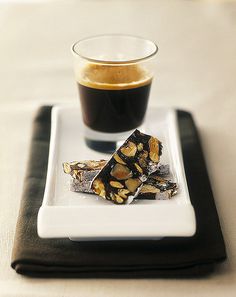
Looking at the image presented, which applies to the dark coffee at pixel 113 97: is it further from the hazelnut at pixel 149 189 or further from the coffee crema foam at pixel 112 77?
the hazelnut at pixel 149 189

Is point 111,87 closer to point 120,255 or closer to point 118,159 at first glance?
point 118,159

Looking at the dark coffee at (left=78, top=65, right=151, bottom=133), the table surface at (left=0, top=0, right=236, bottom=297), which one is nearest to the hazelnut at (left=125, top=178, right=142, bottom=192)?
the table surface at (left=0, top=0, right=236, bottom=297)

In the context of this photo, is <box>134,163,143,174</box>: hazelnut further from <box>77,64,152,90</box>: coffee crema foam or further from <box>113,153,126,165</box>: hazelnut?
<box>77,64,152,90</box>: coffee crema foam

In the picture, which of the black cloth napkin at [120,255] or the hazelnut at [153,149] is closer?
the black cloth napkin at [120,255]

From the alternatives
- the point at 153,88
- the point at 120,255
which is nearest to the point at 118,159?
the point at 120,255

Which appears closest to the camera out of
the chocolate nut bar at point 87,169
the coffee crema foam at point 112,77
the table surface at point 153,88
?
the table surface at point 153,88

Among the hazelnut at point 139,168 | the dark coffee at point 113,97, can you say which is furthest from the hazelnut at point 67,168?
the dark coffee at point 113,97
